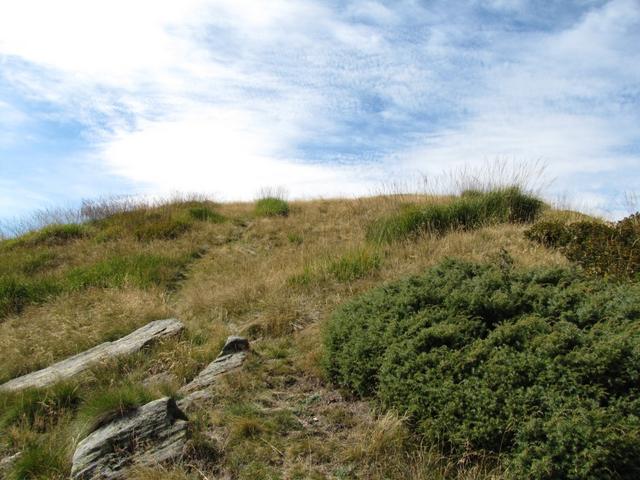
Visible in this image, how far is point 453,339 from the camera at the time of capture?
3824 millimetres

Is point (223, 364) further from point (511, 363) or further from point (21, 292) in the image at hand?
point (21, 292)

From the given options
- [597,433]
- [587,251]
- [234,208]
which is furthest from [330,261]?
[234,208]

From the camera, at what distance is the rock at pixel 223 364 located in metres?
4.77

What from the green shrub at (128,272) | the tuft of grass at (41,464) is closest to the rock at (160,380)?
the tuft of grass at (41,464)

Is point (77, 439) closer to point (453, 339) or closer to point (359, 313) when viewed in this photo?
point (359, 313)

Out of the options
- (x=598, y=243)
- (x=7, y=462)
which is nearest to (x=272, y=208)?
(x=598, y=243)

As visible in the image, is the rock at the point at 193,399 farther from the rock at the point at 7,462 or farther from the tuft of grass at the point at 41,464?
the rock at the point at 7,462

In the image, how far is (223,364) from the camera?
496 centimetres

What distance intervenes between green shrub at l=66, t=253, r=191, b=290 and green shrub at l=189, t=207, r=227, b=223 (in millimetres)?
3702

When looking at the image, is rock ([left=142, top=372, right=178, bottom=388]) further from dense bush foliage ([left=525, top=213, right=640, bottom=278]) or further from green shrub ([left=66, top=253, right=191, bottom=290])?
dense bush foliage ([left=525, top=213, right=640, bottom=278])

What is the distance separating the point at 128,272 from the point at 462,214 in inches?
230

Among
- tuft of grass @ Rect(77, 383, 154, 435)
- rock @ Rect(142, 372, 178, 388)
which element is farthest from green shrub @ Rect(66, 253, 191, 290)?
tuft of grass @ Rect(77, 383, 154, 435)

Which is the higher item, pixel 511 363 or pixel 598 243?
pixel 598 243

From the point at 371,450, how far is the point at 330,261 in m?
4.11
